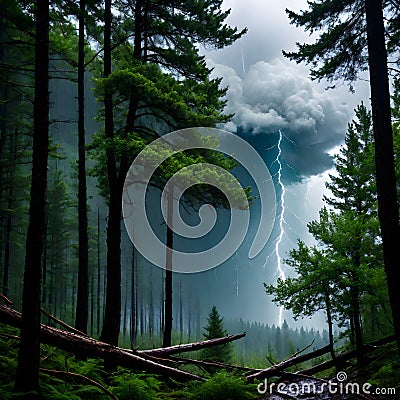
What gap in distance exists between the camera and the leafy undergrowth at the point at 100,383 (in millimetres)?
4445

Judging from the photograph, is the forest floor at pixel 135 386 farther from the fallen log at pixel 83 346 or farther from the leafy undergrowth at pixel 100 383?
the fallen log at pixel 83 346

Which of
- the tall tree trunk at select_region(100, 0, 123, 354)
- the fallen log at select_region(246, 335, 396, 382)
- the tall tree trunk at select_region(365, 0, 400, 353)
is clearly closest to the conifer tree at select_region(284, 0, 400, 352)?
the tall tree trunk at select_region(365, 0, 400, 353)

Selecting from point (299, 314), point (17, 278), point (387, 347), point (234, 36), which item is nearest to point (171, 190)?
point (234, 36)

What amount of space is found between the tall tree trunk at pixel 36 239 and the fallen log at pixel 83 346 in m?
1.26

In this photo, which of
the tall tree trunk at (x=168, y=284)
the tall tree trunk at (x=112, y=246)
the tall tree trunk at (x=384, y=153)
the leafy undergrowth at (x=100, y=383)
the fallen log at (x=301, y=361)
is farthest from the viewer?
the tall tree trunk at (x=168, y=284)

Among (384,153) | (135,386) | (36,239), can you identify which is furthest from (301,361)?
(36,239)

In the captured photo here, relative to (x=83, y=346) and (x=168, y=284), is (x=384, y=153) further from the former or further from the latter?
(x=168, y=284)

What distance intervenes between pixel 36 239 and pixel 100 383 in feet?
8.65

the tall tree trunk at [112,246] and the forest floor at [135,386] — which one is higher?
the tall tree trunk at [112,246]

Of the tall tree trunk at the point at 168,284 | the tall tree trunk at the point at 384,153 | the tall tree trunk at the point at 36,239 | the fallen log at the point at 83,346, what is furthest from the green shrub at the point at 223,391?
the tall tree trunk at the point at 168,284

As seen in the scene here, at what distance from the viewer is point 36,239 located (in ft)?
13.2

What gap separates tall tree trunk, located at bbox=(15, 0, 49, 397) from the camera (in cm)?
390

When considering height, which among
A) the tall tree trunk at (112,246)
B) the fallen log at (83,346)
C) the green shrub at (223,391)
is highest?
the tall tree trunk at (112,246)

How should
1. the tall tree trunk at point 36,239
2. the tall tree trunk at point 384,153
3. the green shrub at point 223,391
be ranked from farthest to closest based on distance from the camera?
the tall tree trunk at point 384,153
the green shrub at point 223,391
the tall tree trunk at point 36,239
